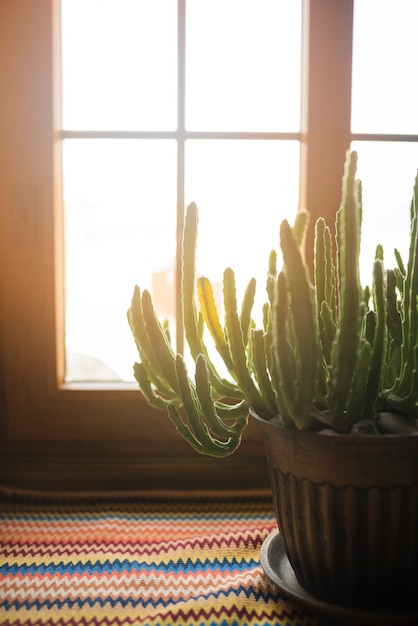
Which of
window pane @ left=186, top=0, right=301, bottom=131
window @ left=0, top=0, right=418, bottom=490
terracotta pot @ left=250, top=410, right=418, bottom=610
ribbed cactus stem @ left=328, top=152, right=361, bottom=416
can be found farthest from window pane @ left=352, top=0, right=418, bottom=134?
terracotta pot @ left=250, top=410, right=418, bottom=610

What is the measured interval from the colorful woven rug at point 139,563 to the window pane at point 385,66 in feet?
2.30

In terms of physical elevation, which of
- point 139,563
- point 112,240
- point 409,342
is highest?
point 112,240

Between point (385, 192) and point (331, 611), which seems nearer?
point (331, 611)

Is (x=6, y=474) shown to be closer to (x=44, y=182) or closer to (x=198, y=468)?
(x=198, y=468)

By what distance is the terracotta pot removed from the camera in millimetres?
523

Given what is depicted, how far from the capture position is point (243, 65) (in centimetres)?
99

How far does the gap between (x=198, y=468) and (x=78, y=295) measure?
396mm

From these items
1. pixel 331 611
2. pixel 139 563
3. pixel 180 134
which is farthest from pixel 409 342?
pixel 180 134

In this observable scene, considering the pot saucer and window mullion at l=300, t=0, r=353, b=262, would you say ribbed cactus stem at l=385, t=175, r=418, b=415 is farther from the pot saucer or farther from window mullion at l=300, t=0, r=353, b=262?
window mullion at l=300, t=0, r=353, b=262

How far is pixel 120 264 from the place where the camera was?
1.04 m

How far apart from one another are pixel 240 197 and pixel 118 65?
1.05ft

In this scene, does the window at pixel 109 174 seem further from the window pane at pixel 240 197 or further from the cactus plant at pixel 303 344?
the cactus plant at pixel 303 344

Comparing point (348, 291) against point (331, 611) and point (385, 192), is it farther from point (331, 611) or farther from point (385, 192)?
point (385, 192)

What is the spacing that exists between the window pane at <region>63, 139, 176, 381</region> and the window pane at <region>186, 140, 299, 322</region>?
55 millimetres
